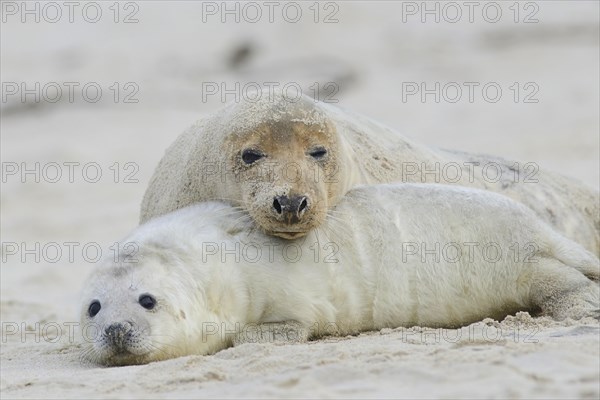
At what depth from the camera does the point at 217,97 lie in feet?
48.2

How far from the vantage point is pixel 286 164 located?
16.8 ft

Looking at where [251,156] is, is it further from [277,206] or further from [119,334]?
[119,334]

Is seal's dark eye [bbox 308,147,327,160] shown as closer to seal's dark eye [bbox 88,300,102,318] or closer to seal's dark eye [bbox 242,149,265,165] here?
seal's dark eye [bbox 242,149,265,165]

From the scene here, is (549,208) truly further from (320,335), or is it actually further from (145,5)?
(145,5)

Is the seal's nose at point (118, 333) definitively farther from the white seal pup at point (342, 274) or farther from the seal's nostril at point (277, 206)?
the seal's nostril at point (277, 206)

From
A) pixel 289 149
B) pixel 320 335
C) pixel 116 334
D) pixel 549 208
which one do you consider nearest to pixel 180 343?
pixel 116 334

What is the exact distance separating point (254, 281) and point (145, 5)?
12.0 m

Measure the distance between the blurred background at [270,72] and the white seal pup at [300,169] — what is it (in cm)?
482

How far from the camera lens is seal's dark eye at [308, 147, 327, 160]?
5.29m

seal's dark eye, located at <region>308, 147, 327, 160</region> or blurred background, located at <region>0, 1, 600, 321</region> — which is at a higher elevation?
blurred background, located at <region>0, 1, 600, 321</region>

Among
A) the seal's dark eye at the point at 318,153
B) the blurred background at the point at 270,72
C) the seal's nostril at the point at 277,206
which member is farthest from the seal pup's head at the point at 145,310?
the blurred background at the point at 270,72

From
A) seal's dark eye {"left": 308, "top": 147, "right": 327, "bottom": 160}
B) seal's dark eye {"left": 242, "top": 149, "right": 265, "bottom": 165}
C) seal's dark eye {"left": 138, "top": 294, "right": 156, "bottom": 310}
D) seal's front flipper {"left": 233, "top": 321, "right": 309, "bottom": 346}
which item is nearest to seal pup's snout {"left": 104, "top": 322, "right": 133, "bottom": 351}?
seal's dark eye {"left": 138, "top": 294, "right": 156, "bottom": 310}

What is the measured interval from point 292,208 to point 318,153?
512 mm

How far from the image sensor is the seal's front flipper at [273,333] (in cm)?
472
